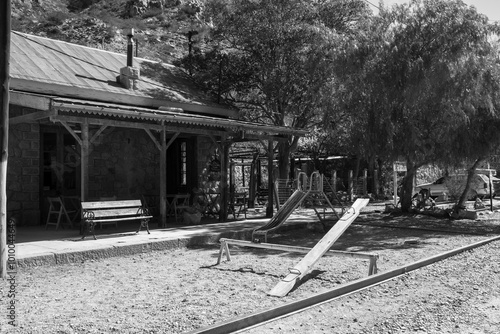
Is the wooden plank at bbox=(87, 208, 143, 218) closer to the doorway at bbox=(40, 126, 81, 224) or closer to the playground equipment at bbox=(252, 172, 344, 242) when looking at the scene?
the playground equipment at bbox=(252, 172, 344, 242)

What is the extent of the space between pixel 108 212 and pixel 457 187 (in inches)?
638

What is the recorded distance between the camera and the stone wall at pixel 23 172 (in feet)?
38.5

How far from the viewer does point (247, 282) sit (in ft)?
22.6

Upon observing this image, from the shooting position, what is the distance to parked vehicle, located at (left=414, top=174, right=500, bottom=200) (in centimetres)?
2130

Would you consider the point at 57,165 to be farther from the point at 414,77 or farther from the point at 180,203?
the point at 414,77

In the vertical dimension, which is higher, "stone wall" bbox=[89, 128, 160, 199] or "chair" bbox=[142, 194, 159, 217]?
"stone wall" bbox=[89, 128, 160, 199]

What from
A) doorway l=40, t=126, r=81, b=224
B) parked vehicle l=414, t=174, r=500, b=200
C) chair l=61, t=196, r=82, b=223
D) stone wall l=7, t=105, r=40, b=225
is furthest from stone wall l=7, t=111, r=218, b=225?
parked vehicle l=414, t=174, r=500, b=200

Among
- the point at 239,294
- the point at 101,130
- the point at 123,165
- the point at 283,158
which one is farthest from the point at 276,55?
the point at 239,294

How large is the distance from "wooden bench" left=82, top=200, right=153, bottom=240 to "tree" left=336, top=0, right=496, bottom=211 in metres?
6.23

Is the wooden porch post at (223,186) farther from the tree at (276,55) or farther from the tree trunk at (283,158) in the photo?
the tree trunk at (283,158)

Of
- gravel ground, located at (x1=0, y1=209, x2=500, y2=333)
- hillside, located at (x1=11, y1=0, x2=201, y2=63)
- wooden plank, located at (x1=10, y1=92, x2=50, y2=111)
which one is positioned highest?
hillside, located at (x1=11, y1=0, x2=201, y2=63)

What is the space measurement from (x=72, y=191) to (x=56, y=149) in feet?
3.88

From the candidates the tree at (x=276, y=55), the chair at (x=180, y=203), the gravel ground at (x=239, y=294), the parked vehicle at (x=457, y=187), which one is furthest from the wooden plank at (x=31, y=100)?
the parked vehicle at (x=457, y=187)

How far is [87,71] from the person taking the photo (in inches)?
549
